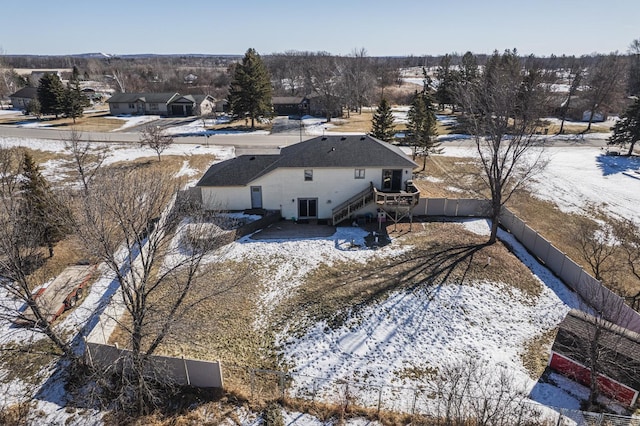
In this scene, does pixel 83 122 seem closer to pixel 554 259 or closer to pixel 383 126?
pixel 383 126

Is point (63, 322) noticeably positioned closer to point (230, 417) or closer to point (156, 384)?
point (156, 384)

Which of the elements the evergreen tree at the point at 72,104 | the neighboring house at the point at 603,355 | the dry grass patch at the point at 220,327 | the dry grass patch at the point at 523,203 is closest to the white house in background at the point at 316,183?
the dry grass patch at the point at 523,203

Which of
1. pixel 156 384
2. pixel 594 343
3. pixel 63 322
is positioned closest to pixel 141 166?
pixel 63 322

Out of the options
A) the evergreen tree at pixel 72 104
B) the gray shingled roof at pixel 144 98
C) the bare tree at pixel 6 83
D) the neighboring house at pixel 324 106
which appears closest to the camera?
the evergreen tree at pixel 72 104

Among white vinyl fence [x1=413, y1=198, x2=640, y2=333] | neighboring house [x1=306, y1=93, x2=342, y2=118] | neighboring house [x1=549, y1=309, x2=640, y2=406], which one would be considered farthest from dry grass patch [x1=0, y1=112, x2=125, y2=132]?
neighboring house [x1=549, y1=309, x2=640, y2=406]

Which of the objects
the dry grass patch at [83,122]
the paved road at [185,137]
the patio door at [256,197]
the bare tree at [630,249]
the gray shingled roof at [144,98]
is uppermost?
the gray shingled roof at [144,98]

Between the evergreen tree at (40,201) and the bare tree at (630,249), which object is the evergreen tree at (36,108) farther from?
the bare tree at (630,249)
